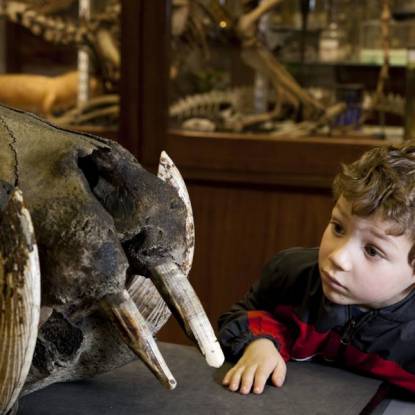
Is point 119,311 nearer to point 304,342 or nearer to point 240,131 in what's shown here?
point 304,342

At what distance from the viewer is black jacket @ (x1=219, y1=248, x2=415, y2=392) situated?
1218mm

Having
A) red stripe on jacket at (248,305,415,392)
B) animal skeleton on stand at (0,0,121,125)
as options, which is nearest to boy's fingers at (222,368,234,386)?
red stripe on jacket at (248,305,415,392)

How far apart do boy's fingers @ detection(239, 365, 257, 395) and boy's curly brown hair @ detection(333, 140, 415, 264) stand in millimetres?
252

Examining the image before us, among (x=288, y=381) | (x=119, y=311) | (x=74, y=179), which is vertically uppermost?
(x=74, y=179)

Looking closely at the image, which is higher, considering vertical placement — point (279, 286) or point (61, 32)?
point (61, 32)

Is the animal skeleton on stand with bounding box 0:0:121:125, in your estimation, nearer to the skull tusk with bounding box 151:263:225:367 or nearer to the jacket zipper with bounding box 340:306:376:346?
the jacket zipper with bounding box 340:306:376:346

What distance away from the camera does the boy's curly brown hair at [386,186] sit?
1.17m

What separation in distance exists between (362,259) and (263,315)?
20 centimetres

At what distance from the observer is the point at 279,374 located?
45.3 inches

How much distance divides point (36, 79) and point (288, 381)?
1748 millimetres

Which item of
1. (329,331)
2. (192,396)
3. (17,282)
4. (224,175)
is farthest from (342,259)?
(224,175)

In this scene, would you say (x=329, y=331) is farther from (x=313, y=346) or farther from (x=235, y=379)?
(x=235, y=379)

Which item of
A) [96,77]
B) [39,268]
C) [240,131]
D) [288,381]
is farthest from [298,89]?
[39,268]

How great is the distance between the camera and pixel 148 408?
1009 mm
